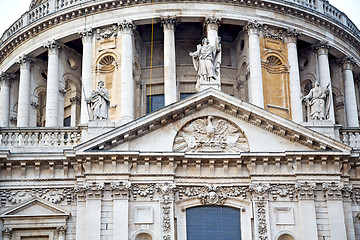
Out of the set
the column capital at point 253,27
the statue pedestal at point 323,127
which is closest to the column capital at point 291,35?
the column capital at point 253,27

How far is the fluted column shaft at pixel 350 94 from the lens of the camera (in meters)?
46.8

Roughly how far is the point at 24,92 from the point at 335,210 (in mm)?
22205

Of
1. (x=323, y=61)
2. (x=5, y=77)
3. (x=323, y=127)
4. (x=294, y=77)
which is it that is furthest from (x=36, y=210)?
(x=323, y=61)

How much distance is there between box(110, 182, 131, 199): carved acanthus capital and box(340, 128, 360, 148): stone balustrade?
9262 millimetres

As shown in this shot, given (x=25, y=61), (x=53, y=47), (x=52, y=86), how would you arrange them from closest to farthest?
(x=52, y=86) → (x=53, y=47) → (x=25, y=61)

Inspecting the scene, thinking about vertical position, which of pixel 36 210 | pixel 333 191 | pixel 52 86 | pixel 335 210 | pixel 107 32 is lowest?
pixel 335 210

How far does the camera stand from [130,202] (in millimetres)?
30469

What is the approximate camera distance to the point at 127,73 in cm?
4294

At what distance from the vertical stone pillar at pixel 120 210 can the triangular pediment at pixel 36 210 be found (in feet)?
6.27

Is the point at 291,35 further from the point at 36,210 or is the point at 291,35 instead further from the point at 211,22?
the point at 36,210

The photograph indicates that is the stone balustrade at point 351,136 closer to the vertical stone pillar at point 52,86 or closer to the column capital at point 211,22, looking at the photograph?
the column capital at point 211,22

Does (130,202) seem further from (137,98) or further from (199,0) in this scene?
(199,0)

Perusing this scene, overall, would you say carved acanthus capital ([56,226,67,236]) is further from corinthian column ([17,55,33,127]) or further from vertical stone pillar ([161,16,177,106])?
corinthian column ([17,55,33,127])

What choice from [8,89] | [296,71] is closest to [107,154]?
[296,71]
